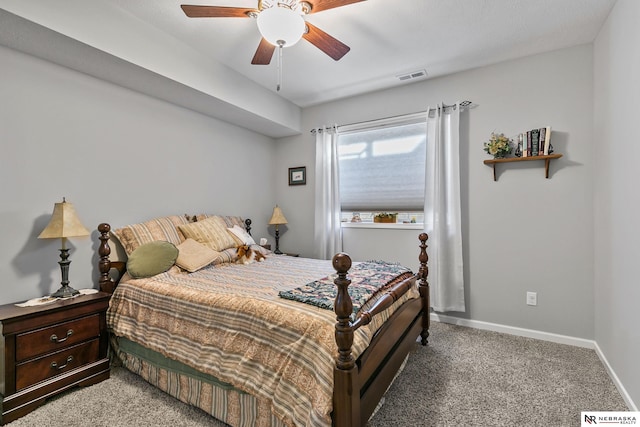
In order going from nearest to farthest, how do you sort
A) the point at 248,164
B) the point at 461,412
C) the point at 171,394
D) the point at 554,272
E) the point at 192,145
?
the point at 461,412 → the point at 171,394 → the point at 554,272 → the point at 192,145 → the point at 248,164

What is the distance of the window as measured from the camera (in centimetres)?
356

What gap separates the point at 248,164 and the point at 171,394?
284 cm

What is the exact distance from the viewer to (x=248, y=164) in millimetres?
4164

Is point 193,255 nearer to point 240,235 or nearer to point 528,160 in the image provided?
point 240,235

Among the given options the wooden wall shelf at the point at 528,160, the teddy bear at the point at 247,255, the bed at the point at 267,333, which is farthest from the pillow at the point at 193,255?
the wooden wall shelf at the point at 528,160

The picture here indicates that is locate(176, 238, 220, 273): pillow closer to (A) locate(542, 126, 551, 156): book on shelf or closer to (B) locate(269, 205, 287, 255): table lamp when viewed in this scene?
(B) locate(269, 205, 287, 255): table lamp

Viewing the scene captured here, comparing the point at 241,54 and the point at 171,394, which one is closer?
the point at 171,394

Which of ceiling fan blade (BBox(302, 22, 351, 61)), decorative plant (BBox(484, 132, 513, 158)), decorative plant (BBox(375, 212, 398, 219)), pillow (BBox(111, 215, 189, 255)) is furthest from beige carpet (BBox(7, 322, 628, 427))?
ceiling fan blade (BBox(302, 22, 351, 61))

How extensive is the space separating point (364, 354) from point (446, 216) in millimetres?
2187

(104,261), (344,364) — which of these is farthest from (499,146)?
(104,261)

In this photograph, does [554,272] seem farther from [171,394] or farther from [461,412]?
[171,394]

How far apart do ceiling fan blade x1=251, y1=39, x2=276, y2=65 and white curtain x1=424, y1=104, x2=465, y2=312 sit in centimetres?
191

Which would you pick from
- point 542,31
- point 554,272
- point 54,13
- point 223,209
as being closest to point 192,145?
point 223,209

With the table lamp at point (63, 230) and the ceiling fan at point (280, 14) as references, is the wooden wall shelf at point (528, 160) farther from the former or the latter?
the table lamp at point (63, 230)
